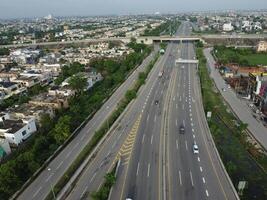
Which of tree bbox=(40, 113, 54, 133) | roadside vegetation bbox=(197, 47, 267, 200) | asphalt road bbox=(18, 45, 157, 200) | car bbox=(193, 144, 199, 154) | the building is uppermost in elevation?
the building

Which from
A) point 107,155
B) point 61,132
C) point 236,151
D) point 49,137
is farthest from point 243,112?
point 49,137

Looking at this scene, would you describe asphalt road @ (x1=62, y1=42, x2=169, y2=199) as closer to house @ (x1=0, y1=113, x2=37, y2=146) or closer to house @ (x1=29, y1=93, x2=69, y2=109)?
house @ (x1=29, y1=93, x2=69, y2=109)

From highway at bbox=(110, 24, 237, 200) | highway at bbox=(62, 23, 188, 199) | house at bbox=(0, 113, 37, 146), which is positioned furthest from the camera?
house at bbox=(0, 113, 37, 146)

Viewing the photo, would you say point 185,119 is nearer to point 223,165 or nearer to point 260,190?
point 223,165

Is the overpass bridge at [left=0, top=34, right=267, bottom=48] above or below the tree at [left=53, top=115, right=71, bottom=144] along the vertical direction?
above

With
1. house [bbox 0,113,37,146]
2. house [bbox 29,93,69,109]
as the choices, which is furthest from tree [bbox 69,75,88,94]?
house [bbox 0,113,37,146]

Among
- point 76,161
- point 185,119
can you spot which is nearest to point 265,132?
point 185,119
